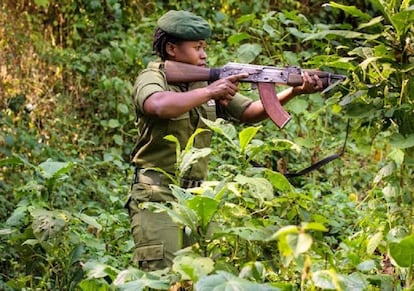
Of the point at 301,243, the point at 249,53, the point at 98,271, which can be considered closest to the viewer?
the point at 301,243

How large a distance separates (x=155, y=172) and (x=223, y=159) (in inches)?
114

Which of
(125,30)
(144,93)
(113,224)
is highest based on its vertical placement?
(125,30)

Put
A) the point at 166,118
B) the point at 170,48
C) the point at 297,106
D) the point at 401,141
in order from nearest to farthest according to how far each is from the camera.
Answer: the point at 401,141 < the point at 166,118 < the point at 170,48 < the point at 297,106

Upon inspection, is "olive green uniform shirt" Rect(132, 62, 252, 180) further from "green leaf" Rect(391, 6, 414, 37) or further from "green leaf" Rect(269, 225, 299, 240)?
"green leaf" Rect(269, 225, 299, 240)

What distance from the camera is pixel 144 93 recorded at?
154 inches

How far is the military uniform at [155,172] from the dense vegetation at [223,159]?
232mm

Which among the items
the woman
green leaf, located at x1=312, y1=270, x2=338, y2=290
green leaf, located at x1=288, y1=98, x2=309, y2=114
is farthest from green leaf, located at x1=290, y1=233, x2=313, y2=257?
green leaf, located at x1=288, y1=98, x2=309, y2=114

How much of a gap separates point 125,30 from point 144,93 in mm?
5149

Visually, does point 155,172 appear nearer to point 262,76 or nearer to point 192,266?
point 262,76

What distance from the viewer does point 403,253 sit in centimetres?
220

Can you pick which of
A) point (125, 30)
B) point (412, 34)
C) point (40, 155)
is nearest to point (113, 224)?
point (40, 155)

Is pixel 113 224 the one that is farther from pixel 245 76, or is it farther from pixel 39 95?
pixel 39 95

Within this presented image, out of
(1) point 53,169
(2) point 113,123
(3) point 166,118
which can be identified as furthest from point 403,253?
(2) point 113,123

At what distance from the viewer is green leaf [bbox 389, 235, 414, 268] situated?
2180 mm
